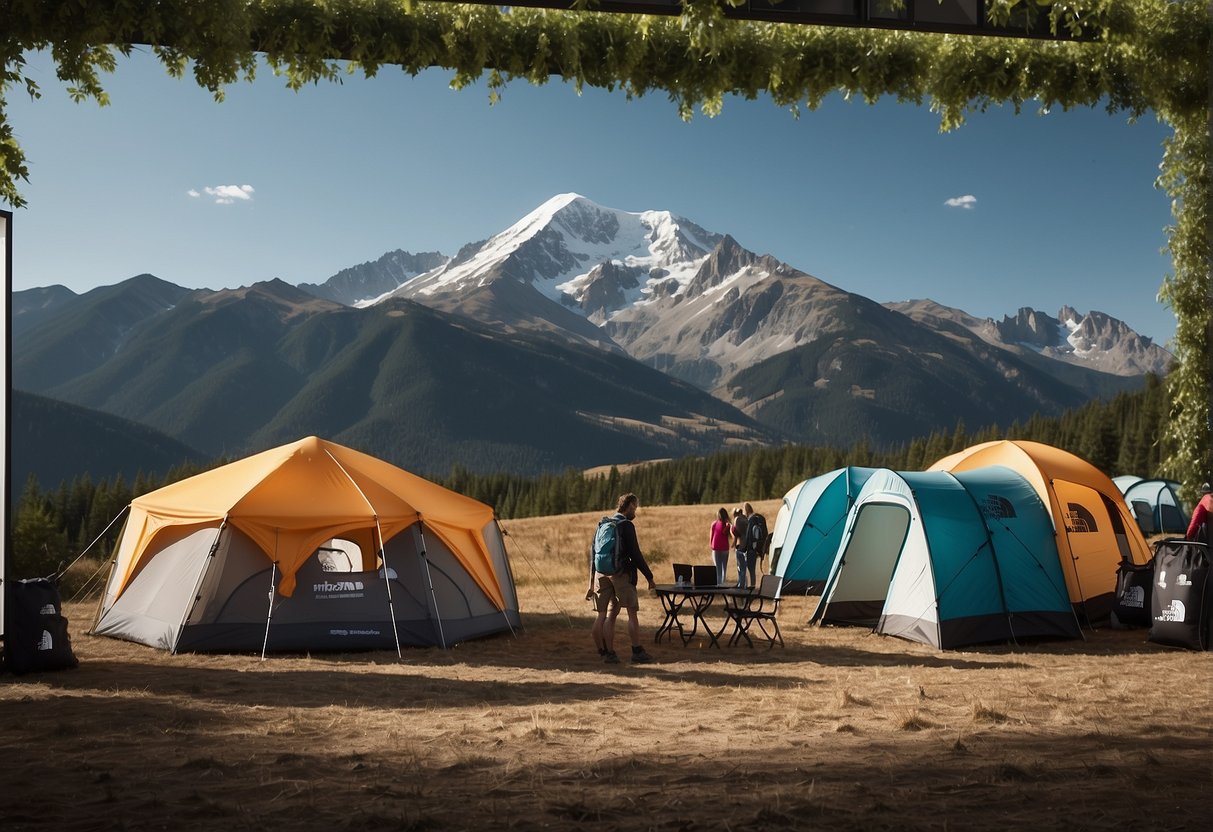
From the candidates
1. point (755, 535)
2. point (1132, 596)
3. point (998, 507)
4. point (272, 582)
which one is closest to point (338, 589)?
point (272, 582)

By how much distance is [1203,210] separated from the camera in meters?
6.18

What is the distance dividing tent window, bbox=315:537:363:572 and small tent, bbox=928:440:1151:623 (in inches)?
413

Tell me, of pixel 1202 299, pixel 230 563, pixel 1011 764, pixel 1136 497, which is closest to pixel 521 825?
pixel 1011 764

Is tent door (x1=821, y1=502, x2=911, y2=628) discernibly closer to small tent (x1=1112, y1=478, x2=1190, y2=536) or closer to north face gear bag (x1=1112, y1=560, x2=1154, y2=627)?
north face gear bag (x1=1112, y1=560, x2=1154, y2=627)

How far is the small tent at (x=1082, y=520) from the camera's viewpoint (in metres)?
15.8

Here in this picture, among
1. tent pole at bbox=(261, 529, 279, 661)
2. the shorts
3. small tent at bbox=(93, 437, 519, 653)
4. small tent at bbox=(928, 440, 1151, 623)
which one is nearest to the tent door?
small tent at bbox=(928, 440, 1151, 623)

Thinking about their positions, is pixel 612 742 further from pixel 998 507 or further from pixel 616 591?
pixel 998 507

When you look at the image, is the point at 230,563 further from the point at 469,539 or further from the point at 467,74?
the point at 467,74

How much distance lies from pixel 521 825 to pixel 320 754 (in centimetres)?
236

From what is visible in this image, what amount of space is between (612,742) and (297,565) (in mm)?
7602

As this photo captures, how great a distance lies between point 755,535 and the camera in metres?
22.8

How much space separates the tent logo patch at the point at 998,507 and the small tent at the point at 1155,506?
1024 inches

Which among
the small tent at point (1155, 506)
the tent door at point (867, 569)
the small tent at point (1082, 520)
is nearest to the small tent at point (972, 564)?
the small tent at point (1082, 520)

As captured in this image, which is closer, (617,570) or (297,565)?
(617,570)
